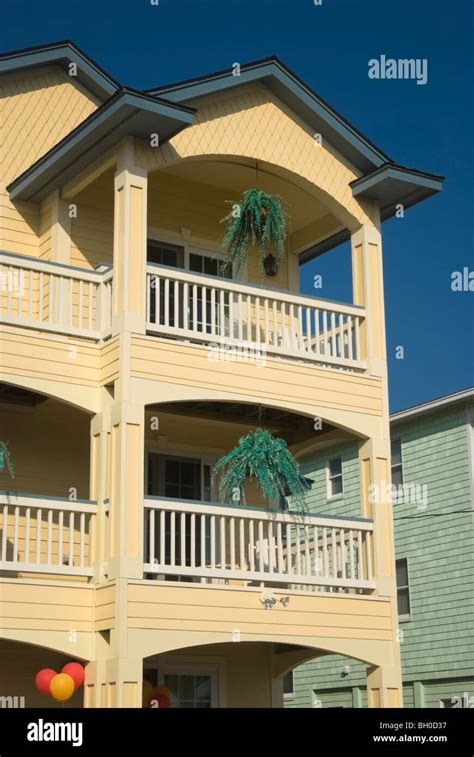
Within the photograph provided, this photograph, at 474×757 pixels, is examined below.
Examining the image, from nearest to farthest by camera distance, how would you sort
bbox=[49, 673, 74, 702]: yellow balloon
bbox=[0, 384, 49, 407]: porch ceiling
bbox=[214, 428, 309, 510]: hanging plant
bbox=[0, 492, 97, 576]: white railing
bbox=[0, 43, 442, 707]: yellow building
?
bbox=[49, 673, 74, 702]: yellow balloon → bbox=[0, 492, 97, 576]: white railing → bbox=[0, 43, 442, 707]: yellow building → bbox=[214, 428, 309, 510]: hanging plant → bbox=[0, 384, 49, 407]: porch ceiling

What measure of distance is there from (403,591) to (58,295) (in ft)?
40.6

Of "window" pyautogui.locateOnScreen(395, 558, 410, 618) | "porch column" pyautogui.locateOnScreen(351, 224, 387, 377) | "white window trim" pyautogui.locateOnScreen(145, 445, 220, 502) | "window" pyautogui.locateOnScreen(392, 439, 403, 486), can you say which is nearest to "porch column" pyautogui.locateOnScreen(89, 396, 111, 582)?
"white window trim" pyautogui.locateOnScreen(145, 445, 220, 502)

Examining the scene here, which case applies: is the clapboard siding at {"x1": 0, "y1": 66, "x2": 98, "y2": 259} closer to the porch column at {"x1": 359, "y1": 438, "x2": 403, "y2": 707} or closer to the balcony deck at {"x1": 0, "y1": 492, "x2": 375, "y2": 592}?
A: the balcony deck at {"x1": 0, "y1": 492, "x2": 375, "y2": 592}

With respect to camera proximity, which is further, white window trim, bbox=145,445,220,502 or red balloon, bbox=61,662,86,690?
white window trim, bbox=145,445,220,502

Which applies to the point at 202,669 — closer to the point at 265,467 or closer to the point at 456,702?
the point at 265,467

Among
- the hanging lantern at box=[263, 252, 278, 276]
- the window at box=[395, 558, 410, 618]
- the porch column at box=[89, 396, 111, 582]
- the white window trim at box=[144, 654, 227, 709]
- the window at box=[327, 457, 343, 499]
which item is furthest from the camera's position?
the window at box=[327, 457, 343, 499]

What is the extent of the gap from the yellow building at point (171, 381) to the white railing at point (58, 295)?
4 cm

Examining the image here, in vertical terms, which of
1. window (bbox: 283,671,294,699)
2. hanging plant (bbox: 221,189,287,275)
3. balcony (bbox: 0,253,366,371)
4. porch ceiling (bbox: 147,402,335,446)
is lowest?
window (bbox: 283,671,294,699)

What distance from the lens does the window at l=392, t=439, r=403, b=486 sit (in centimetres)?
2486

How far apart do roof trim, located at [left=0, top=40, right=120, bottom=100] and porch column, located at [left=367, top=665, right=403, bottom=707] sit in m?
9.27

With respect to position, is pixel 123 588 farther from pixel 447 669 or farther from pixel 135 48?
pixel 447 669

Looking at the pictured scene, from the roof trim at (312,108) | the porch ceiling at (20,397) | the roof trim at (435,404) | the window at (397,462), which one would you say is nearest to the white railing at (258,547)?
the porch ceiling at (20,397)

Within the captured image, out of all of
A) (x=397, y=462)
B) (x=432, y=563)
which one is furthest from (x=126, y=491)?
(x=397, y=462)
